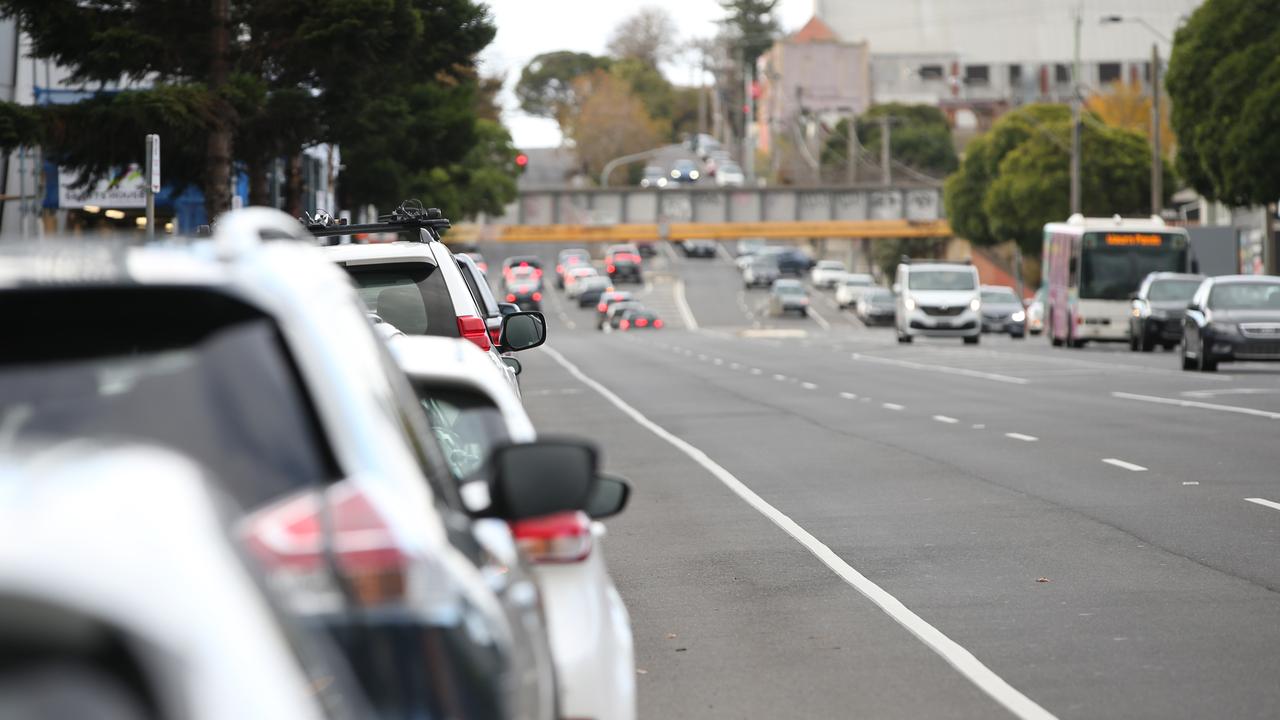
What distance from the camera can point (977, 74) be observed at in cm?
17350

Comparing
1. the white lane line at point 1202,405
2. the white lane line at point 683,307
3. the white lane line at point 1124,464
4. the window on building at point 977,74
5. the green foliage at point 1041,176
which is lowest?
the white lane line at point 683,307

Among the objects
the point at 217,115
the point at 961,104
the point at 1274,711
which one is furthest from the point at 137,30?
the point at 961,104

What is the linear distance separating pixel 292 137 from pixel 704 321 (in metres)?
69.3

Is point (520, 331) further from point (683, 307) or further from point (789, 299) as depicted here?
point (683, 307)

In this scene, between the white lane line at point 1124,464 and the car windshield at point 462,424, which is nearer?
the car windshield at point 462,424

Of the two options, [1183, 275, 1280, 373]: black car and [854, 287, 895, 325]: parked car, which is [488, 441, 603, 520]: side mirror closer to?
[1183, 275, 1280, 373]: black car

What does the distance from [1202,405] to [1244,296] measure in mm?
10760

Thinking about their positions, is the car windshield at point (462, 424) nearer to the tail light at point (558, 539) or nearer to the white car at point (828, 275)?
the tail light at point (558, 539)

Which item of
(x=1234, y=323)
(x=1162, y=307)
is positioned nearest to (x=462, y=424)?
(x=1234, y=323)

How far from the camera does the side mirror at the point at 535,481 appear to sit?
403 cm

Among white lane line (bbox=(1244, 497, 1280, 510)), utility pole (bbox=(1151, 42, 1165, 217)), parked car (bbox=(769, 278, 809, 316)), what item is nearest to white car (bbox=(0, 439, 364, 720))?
white lane line (bbox=(1244, 497, 1280, 510))

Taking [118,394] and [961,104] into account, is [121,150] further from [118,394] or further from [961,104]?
[961,104]

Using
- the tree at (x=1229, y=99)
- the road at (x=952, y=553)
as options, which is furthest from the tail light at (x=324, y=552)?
the tree at (x=1229, y=99)

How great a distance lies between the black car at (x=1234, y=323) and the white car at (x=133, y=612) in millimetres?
33344
